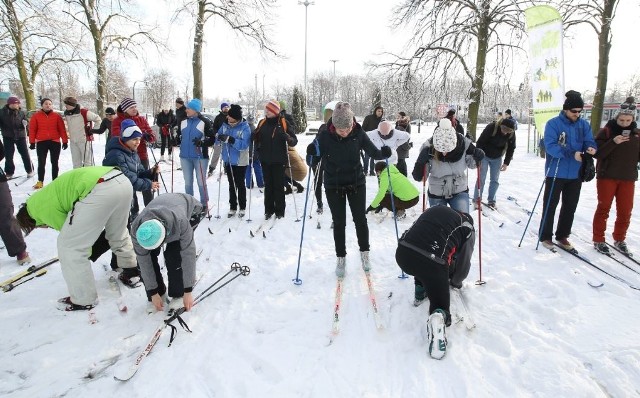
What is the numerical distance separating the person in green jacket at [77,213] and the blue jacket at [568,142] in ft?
17.2

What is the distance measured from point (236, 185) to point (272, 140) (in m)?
1.17

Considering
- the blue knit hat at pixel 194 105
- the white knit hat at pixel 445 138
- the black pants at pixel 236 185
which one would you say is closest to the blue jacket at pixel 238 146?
the black pants at pixel 236 185

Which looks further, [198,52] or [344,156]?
[198,52]

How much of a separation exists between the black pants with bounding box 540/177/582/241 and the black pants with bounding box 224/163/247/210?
4706 mm

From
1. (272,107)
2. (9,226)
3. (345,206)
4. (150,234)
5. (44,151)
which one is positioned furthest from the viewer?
(44,151)

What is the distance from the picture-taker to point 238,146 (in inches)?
251

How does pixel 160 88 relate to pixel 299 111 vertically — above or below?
above

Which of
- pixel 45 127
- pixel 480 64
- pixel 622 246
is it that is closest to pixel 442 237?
pixel 622 246

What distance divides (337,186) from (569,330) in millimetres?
2559

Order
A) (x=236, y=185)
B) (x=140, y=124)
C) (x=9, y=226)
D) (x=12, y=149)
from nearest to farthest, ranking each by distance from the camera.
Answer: (x=9, y=226) → (x=236, y=185) → (x=140, y=124) → (x=12, y=149)

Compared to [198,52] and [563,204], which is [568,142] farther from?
[198,52]

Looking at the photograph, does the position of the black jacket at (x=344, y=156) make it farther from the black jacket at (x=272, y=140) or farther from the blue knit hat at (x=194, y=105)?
the blue knit hat at (x=194, y=105)

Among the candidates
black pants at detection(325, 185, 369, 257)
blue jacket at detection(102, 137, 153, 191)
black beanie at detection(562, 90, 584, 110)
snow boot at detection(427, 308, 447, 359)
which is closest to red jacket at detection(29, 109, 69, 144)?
blue jacket at detection(102, 137, 153, 191)

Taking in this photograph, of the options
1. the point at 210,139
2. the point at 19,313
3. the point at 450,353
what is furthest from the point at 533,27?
the point at 19,313
